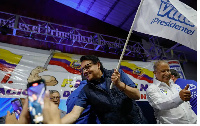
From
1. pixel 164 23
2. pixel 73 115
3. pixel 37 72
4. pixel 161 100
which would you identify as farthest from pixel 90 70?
pixel 37 72

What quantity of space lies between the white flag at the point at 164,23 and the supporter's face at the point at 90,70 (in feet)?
2.69

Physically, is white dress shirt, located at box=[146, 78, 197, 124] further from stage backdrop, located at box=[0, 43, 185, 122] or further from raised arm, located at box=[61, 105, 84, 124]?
stage backdrop, located at box=[0, 43, 185, 122]

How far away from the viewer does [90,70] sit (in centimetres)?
137

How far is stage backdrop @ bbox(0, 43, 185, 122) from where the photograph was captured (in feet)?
10.8

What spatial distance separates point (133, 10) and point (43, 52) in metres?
3.66

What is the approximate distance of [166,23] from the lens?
6.69 feet

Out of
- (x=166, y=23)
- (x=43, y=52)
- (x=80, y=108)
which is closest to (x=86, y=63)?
(x=80, y=108)

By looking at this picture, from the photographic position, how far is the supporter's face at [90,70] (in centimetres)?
137

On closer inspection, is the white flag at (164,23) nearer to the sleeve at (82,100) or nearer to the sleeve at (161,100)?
the sleeve at (161,100)

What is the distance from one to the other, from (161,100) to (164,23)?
0.97 metres

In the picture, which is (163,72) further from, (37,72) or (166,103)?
(37,72)

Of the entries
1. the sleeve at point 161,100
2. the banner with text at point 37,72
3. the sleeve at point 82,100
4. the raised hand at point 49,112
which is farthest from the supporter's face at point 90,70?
the banner with text at point 37,72

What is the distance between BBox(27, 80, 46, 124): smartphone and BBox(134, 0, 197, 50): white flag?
157cm

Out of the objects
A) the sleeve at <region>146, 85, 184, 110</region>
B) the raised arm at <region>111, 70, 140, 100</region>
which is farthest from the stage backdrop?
the raised arm at <region>111, 70, 140, 100</region>
